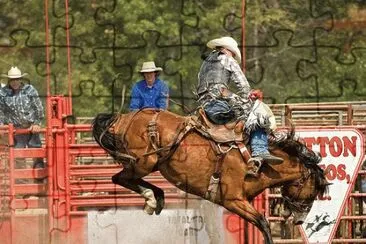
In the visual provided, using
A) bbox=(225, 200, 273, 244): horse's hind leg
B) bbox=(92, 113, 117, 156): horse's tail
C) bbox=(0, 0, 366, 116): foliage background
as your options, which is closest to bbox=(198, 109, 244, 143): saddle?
bbox=(225, 200, 273, 244): horse's hind leg

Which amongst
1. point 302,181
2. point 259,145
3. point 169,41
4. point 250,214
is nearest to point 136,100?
point 259,145

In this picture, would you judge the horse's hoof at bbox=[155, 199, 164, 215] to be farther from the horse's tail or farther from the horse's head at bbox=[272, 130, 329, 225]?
the horse's head at bbox=[272, 130, 329, 225]

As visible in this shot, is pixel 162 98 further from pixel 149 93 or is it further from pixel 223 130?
pixel 223 130

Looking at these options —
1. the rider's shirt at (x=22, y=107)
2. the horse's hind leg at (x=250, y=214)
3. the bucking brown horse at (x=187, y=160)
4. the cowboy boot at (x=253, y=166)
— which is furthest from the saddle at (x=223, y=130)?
the rider's shirt at (x=22, y=107)

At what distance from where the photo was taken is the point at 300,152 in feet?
54.8

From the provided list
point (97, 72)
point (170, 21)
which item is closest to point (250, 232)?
point (97, 72)

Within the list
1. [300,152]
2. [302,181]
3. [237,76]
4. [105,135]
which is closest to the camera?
[237,76]

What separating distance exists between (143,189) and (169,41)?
14.6m

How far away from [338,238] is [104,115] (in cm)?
371

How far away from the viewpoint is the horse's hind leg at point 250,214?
16.5 m

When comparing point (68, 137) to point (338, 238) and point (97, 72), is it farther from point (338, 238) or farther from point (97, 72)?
point (97, 72)

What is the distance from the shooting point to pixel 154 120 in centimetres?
1631

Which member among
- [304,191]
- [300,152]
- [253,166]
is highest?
[300,152]

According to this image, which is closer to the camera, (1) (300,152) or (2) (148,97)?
(1) (300,152)
